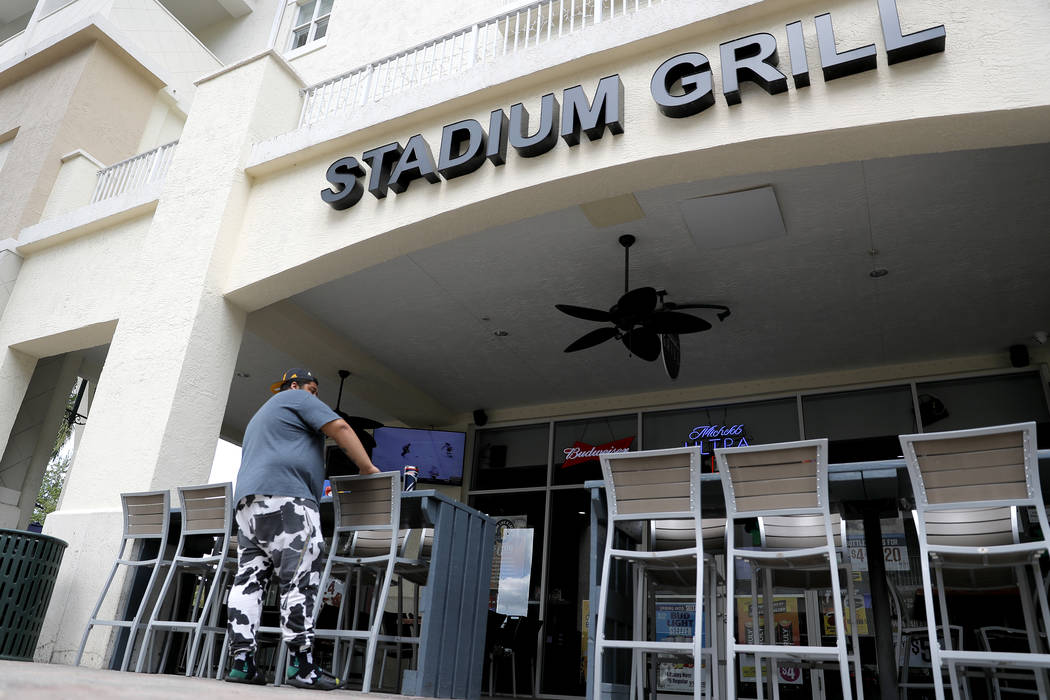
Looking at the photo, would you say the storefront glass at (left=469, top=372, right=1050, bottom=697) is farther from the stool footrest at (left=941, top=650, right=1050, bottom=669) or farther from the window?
the window

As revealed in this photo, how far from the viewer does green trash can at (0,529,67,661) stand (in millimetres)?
4172

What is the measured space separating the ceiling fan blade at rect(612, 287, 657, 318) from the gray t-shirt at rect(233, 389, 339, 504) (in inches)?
105

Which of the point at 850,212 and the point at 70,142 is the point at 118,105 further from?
the point at 850,212

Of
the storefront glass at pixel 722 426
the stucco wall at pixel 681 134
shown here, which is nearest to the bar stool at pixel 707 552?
the stucco wall at pixel 681 134

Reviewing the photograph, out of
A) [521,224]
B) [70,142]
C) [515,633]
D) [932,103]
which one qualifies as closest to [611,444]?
[515,633]

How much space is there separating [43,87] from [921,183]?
9210 millimetres

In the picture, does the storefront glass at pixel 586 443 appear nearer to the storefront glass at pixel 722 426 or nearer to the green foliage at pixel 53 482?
the storefront glass at pixel 722 426

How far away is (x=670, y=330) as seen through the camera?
5520 mm

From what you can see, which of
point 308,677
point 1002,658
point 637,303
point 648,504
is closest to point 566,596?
point 637,303

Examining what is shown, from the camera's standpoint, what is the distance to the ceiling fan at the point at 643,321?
5.38 m

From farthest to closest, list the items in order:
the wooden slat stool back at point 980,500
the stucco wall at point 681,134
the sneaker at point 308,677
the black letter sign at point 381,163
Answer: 1. the black letter sign at point 381,163
2. the stucco wall at point 681,134
3. the sneaker at point 308,677
4. the wooden slat stool back at point 980,500

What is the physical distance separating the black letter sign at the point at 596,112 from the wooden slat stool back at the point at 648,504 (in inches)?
84.7

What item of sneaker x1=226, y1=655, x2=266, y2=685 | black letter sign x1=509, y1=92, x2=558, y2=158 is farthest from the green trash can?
black letter sign x1=509, y1=92, x2=558, y2=158

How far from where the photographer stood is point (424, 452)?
877 cm
